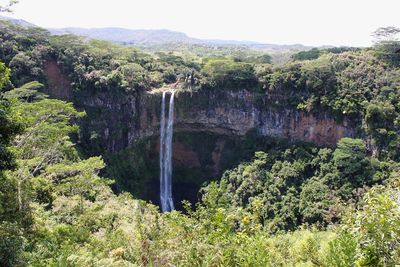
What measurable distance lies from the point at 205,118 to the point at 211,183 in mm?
29577

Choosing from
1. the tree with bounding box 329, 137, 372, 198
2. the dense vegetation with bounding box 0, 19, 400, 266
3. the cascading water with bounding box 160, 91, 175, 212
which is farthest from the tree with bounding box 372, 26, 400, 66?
the cascading water with bounding box 160, 91, 175, 212

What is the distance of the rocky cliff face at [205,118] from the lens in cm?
3269

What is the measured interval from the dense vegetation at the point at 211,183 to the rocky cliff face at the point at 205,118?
98cm

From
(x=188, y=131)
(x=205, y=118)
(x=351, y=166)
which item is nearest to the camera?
(x=351, y=166)

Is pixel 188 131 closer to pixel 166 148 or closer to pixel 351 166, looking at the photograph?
pixel 166 148

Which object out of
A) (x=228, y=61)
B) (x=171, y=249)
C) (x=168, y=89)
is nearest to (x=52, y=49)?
(x=168, y=89)

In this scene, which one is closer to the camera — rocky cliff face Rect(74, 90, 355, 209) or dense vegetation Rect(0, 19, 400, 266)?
dense vegetation Rect(0, 19, 400, 266)

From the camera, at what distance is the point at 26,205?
12.5 m

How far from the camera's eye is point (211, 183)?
318 inches

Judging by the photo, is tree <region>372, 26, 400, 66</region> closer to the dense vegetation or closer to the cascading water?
the dense vegetation

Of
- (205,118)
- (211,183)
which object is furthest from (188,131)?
(211,183)

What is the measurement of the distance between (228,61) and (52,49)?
17159 millimetres

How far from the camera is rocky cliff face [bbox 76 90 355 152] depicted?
3269 cm

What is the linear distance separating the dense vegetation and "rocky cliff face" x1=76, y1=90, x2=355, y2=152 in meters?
0.98
